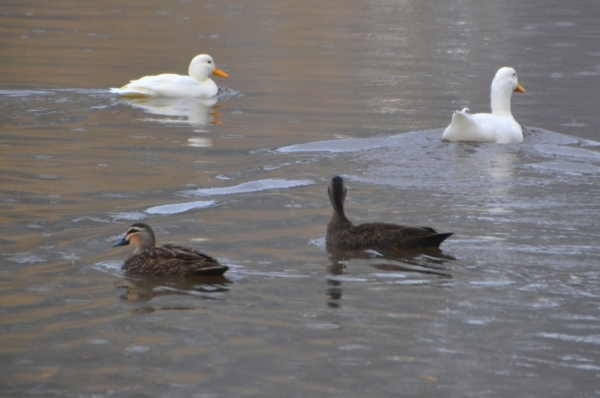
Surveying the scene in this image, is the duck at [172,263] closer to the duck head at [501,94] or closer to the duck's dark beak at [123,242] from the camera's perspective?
the duck's dark beak at [123,242]

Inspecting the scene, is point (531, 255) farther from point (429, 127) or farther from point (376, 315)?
point (429, 127)

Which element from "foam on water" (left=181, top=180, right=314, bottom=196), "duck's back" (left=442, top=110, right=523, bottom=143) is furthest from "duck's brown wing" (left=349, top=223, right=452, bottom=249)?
"duck's back" (left=442, top=110, right=523, bottom=143)

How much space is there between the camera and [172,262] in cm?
718

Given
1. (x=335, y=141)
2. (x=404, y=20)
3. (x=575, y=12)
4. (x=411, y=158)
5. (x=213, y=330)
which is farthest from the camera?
(x=575, y=12)

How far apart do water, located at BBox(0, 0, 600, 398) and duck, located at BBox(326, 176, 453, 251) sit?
0.13m

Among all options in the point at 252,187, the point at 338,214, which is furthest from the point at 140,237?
the point at 252,187

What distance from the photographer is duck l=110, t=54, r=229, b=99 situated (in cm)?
1650

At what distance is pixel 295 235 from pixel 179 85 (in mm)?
9378

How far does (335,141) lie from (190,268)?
611 cm

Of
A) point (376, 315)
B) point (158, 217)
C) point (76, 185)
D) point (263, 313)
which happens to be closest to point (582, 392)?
point (376, 315)

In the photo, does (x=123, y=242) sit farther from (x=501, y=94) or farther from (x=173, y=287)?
(x=501, y=94)

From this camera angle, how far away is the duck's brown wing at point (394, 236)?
7.87m

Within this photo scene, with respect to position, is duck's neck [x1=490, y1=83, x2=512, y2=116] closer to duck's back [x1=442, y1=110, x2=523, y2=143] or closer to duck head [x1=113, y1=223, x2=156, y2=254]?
duck's back [x1=442, y1=110, x2=523, y2=143]

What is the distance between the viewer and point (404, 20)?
32625 mm
